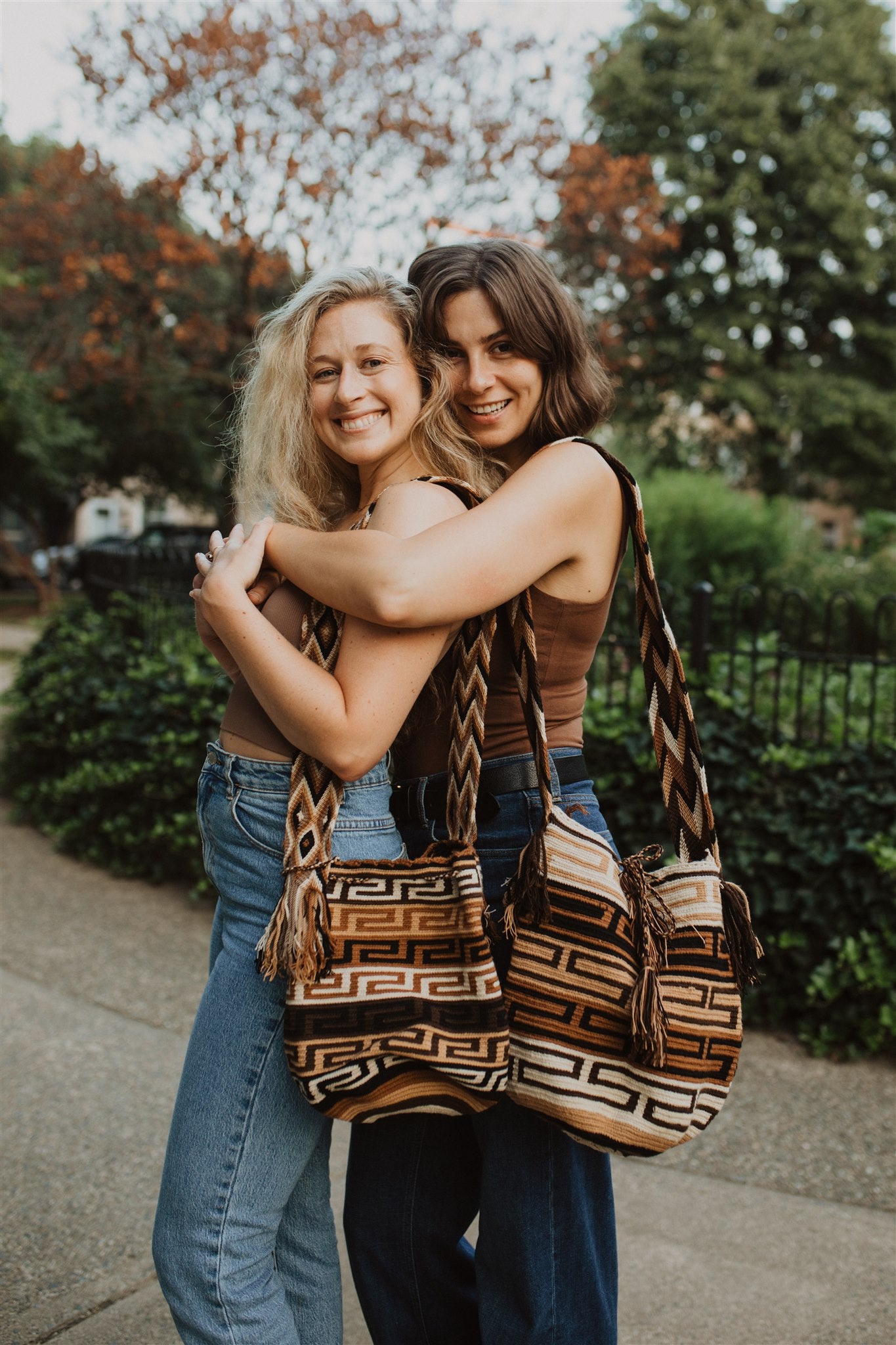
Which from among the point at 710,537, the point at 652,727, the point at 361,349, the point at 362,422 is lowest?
the point at 710,537

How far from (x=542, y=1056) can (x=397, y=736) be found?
542mm

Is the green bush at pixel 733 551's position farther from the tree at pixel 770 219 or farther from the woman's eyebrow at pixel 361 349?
the tree at pixel 770 219

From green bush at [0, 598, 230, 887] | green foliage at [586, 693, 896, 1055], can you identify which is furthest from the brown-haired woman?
green bush at [0, 598, 230, 887]

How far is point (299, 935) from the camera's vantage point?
1.36m

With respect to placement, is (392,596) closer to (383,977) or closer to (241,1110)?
(383,977)

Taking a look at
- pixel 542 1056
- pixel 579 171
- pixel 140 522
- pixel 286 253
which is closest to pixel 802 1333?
pixel 542 1056

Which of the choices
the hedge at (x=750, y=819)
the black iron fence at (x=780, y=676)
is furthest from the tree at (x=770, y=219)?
the hedge at (x=750, y=819)

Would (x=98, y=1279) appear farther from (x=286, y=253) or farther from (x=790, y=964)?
(x=286, y=253)

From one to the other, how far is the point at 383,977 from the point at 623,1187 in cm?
189

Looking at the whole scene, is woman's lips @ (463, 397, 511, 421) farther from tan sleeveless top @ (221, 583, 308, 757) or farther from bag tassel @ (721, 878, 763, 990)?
bag tassel @ (721, 878, 763, 990)

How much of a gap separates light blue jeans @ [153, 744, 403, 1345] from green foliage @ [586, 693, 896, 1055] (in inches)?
96.1

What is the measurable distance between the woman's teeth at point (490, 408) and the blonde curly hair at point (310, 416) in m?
0.04

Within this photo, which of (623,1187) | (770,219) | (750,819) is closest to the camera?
(623,1187)

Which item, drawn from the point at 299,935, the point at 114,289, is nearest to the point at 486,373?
the point at 299,935
